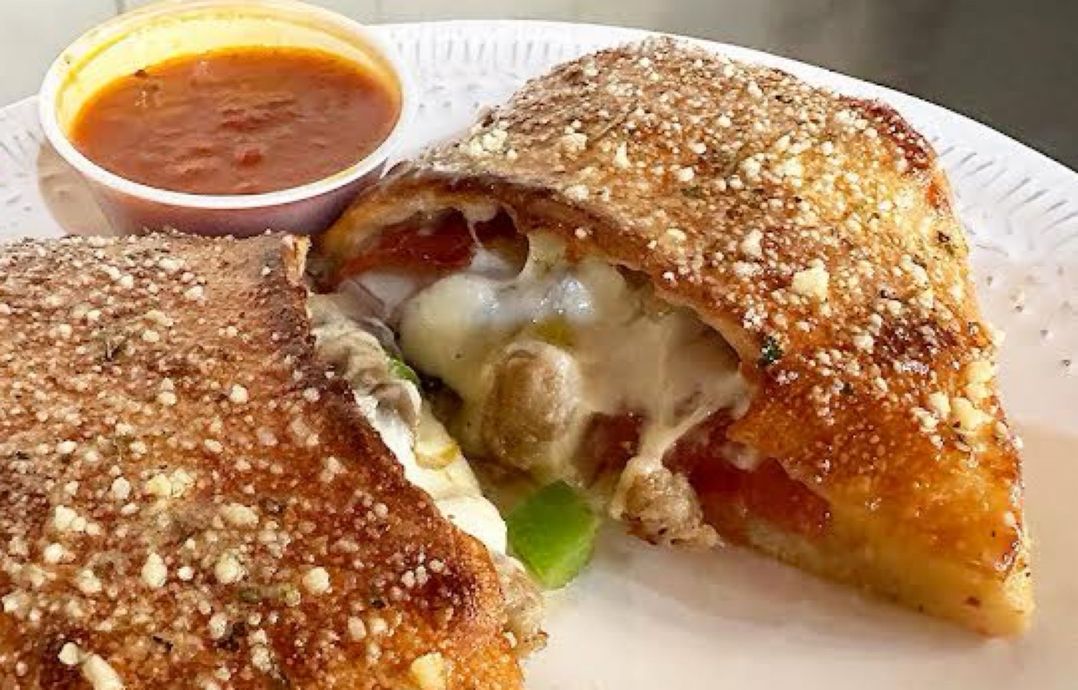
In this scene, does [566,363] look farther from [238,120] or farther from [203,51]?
[203,51]

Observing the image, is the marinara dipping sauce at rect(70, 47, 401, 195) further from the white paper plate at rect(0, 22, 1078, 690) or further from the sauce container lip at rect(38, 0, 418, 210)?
the white paper plate at rect(0, 22, 1078, 690)

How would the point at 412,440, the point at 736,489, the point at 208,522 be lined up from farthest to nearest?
the point at 736,489, the point at 412,440, the point at 208,522

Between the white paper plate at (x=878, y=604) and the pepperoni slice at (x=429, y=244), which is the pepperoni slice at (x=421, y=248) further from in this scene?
the white paper plate at (x=878, y=604)

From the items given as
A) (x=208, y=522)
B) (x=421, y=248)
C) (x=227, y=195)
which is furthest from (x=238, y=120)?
(x=208, y=522)

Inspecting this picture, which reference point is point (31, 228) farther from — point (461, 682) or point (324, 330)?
point (461, 682)

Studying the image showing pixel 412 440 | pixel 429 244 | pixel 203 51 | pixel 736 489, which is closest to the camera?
pixel 412 440

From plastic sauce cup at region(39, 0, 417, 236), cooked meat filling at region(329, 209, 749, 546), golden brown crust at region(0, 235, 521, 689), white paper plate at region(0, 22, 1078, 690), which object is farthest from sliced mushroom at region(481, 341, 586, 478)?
plastic sauce cup at region(39, 0, 417, 236)
